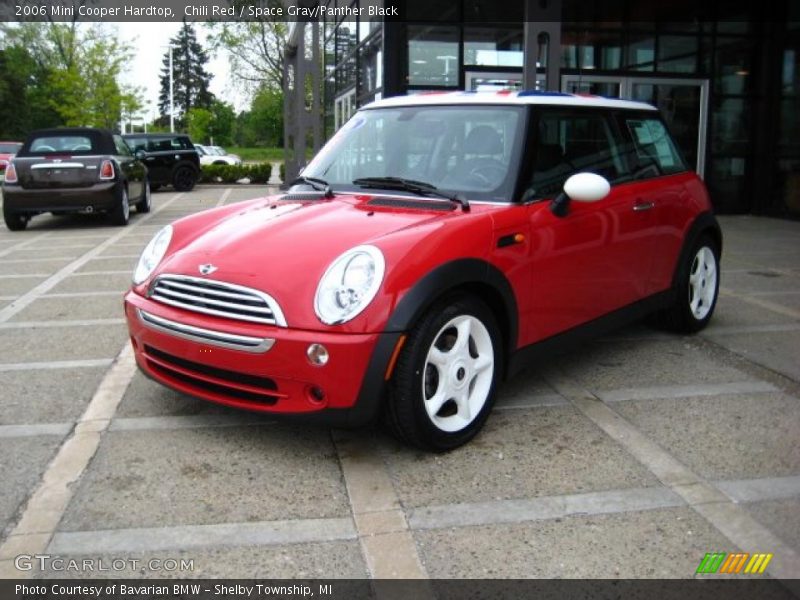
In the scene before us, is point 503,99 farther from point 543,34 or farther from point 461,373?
point 543,34

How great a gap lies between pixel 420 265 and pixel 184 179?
20.5 metres

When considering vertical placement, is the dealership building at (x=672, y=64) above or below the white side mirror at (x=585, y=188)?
above

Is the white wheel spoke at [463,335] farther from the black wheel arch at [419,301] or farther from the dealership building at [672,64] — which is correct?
the dealership building at [672,64]

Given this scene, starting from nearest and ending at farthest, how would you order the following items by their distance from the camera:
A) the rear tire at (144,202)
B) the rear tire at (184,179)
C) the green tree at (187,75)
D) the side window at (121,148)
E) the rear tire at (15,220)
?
the rear tire at (15,220) < the side window at (121,148) < the rear tire at (144,202) < the rear tire at (184,179) < the green tree at (187,75)

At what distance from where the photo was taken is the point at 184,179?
22.8 meters

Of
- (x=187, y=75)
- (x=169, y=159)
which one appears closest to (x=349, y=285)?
(x=169, y=159)

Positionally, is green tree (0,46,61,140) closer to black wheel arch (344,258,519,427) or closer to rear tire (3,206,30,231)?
rear tire (3,206,30,231)

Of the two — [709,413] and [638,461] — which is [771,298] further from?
[638,461]

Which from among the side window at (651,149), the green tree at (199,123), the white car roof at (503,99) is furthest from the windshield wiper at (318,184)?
the green tree at (199,123)

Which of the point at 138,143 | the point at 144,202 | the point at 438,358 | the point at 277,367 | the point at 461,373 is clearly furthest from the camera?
the point at 138,143

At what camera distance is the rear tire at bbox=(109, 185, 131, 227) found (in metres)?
13.0

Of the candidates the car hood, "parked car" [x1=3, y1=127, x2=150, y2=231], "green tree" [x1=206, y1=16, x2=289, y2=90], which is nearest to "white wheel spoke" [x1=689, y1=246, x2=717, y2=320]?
the car hood

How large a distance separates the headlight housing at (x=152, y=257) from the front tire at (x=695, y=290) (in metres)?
3.18

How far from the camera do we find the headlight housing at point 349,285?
329cm
